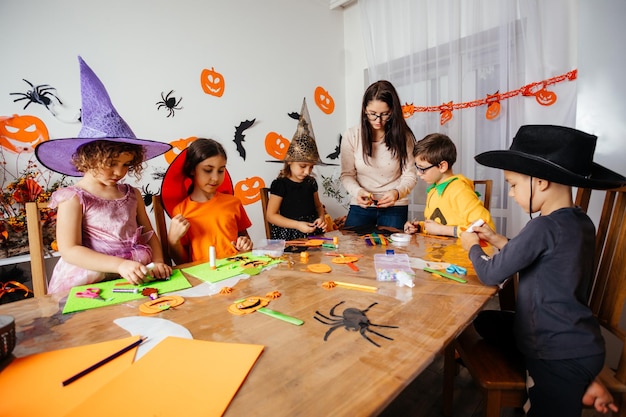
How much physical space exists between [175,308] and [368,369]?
1.54 feet

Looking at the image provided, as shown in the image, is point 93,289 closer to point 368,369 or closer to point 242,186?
point 368,369

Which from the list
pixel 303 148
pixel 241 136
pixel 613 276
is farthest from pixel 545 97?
pixel 241 136

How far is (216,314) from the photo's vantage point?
66 centimetres

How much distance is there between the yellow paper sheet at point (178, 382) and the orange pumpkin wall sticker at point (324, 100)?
313 centimetres

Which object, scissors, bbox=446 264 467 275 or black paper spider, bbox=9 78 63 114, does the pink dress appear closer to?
scissors, bbox=446 264 467 275

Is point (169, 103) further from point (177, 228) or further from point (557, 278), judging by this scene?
point (557, 278)

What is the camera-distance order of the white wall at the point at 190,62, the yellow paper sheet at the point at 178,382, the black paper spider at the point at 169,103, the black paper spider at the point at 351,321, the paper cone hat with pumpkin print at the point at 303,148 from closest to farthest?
1. the yellow paper sheet at the point at 178,382
2. the black paper spider at the point at 351,321
3. the paper cone hat with pumpkin print at the point at 303,148
4. the white wall at the point at 190,62
5. the black paper spider at the point at 169,103

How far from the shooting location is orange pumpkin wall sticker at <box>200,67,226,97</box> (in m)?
2.50

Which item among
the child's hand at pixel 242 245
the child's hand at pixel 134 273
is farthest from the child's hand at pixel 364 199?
the child's hand at pixel 134 273

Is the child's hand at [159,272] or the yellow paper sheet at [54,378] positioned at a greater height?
the child's hand at [159,272]

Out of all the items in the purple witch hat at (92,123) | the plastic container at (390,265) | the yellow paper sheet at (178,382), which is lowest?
the yellow paper sheet at (178,382)

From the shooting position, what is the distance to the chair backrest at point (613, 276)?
34.4 inches

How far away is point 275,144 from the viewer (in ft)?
9.72

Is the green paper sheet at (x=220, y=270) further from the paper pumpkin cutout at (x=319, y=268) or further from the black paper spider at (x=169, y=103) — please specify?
the black paper spider at (x=169, y=103)
